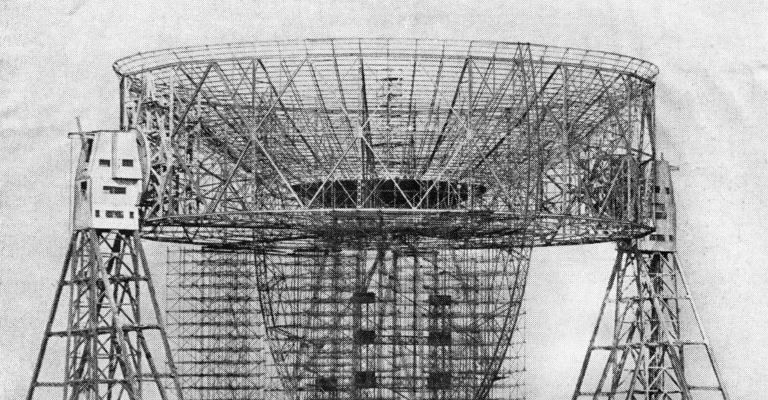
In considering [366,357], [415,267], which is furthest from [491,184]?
[366,357]

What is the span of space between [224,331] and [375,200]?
1648 centimetres

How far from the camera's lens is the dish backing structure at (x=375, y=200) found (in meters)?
59.0

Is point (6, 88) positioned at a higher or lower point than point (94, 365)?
higher

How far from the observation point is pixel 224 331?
7769cm

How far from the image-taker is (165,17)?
79.6 meters

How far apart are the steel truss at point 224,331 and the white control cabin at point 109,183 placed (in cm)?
1154

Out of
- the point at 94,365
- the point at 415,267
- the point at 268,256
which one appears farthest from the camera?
the point at 268,256

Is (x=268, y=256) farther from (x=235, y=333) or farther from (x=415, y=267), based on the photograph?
(x=415, y=267)

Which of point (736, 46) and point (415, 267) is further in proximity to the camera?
point (736, 46)

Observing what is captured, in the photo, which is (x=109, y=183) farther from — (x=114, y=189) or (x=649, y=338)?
(x=649, y=338)

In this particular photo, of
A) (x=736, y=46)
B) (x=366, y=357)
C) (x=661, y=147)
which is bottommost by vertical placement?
(x=366, y=357)

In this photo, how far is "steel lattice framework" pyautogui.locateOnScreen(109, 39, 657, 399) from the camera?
5972cm

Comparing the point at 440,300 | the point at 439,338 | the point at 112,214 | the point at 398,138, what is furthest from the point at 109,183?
the point at 439,338

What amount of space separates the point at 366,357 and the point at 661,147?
2120 cm
